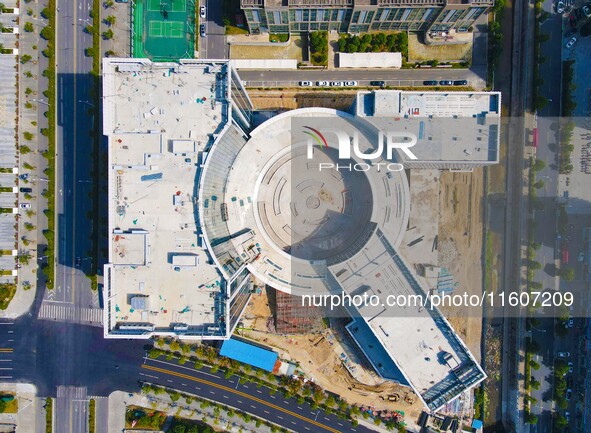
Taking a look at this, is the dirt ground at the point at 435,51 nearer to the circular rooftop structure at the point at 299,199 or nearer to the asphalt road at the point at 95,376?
the circular rooftop structure at the point at 299,199

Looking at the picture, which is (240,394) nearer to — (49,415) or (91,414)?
(91,414)

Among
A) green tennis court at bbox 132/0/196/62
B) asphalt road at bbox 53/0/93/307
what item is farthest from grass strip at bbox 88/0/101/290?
green tennis court at bbox 132/0/196/62

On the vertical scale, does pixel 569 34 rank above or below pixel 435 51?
above

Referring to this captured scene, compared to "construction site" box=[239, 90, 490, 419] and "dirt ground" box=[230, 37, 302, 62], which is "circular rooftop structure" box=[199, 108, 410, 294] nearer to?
"construction site" box=[239, 90, 490, 419]

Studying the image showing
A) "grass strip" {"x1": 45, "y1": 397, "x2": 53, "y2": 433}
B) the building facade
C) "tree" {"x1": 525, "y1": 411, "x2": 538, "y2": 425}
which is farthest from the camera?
"grass strip" {"x1": 45, "y1": 397, "x2": 53, "y2": 433}

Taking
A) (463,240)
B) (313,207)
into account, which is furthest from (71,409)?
(463,240)

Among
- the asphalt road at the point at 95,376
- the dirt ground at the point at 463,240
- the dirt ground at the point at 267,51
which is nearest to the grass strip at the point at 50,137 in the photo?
the asphalt road at the point at 95,376
